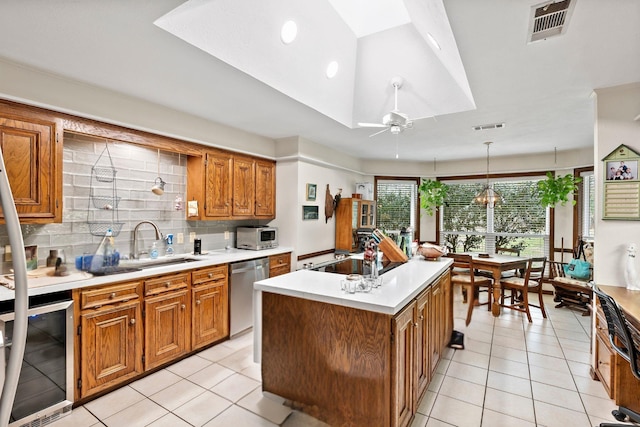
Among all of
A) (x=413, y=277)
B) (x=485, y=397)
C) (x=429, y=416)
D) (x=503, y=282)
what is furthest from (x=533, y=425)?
(x=503, y=282)

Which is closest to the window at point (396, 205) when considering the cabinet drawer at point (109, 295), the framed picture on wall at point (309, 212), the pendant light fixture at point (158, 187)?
the framed picture on wall at point (309, 212)

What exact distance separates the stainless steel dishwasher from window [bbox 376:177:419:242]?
3.53 meters

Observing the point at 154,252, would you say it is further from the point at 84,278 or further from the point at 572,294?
the point at 572,294

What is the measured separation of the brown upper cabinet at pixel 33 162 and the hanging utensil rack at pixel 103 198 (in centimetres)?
43

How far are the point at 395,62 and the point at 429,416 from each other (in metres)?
3.10

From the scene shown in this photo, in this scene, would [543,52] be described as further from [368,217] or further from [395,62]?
[368,217]

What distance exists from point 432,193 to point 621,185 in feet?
12.2

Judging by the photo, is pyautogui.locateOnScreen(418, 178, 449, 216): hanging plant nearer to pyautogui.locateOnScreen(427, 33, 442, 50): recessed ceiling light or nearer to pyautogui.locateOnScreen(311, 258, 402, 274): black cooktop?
pyautogui.locateOnScreen(311, 258, 402, 274): black cooktop

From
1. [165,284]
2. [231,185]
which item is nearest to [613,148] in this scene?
[231,185]

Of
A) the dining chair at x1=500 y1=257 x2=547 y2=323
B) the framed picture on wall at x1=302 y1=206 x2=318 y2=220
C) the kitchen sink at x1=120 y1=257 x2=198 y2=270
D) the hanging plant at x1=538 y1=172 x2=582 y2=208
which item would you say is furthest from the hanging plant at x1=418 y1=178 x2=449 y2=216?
the kitchen sink at x1=120 y1=257 x2=198 y2=270

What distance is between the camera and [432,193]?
6.36 m

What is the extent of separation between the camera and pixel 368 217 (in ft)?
19.8

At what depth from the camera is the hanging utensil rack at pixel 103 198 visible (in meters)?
2.96

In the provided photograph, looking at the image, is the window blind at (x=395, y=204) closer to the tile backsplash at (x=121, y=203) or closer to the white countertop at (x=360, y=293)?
the tile backsplash at (x=121, y=203)
